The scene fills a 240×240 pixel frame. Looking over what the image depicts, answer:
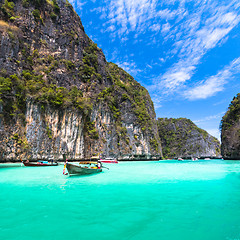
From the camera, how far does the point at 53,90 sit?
3441 cm

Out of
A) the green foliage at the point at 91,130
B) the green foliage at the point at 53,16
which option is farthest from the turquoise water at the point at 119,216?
Answer: the green foliage at the point at 53,16

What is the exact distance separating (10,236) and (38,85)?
32.4m

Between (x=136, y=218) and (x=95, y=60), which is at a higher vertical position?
(x=95, y=60)

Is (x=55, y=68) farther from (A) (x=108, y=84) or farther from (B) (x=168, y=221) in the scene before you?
(B) (x=168, y=221)

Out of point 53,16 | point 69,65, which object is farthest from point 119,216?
point 53,16

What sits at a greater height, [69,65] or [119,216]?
[69,65]

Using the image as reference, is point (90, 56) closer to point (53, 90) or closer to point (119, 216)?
point (53, 90)

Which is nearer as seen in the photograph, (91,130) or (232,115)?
(91,130)

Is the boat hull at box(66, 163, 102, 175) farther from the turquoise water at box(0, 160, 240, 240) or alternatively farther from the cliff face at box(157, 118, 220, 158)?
the cliff face at box(157, 118, 220, 158)

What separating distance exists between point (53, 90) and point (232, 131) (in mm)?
49353

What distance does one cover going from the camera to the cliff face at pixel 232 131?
4695 centimetres

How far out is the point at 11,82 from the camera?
2758 cm

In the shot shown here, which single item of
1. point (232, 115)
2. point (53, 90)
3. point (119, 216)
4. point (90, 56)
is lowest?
point (119, 216)

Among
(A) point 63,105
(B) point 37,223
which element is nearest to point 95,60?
(A) point 63,105
